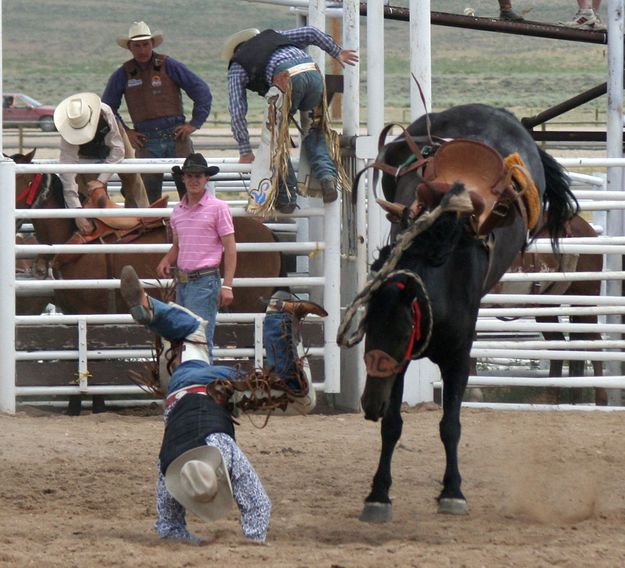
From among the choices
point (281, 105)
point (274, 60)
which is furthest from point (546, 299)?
point (274, 60)

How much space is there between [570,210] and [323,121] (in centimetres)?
180

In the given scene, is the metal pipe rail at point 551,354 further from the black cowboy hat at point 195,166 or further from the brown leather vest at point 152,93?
the brown leather vest at point 152,93

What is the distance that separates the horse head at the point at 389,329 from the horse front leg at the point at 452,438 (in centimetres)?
81

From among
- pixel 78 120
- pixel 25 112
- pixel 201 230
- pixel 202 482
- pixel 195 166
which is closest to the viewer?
pixel 202 482

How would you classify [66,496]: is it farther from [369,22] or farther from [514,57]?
[514,57]

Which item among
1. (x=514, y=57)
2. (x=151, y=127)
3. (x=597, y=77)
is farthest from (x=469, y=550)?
(x=514, y=57)

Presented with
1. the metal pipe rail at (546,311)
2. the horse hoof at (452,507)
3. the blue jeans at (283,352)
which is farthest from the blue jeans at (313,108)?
the blue jeans at (283,352)

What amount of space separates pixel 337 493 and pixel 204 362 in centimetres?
144

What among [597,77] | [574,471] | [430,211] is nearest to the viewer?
[430,211]

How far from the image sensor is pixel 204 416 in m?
4.97

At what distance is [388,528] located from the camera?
5.64 m

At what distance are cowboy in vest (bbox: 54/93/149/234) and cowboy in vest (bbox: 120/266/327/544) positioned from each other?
3.81 m

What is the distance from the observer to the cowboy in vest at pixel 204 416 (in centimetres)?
486

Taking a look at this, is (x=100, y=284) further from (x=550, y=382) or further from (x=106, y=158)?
(x=550, y=382)
